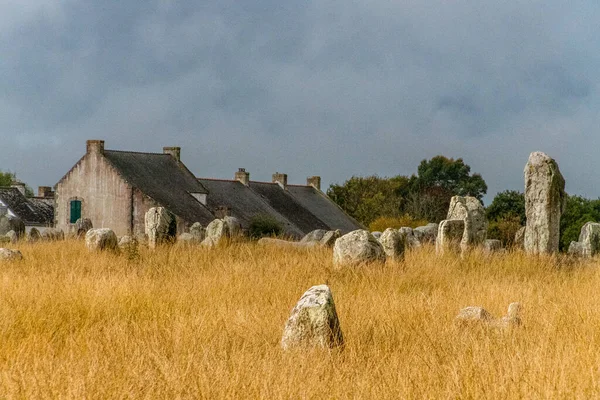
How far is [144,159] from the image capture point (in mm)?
46844

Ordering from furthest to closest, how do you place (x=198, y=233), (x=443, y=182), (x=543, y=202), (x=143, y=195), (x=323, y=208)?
(x=443, y=182)
(x=323, y=208)
(x=143, y=195)
(x=198, y=233)
(x=543, y=202)

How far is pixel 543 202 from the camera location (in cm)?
1977

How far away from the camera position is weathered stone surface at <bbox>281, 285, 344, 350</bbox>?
26.9ft

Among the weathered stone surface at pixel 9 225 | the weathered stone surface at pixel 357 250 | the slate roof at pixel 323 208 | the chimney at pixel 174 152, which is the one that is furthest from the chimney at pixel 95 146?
the weathered stone surface at pixel 357 250

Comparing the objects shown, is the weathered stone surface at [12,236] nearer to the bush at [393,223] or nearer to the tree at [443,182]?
the bush at [393,223]

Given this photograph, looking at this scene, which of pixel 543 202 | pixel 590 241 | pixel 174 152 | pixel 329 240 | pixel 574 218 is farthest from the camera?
pixel 174 152

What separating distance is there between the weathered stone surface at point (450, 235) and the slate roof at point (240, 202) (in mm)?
27870

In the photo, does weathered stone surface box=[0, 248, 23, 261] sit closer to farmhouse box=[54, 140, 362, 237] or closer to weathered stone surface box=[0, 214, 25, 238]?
weathered stone surface box=[0, 214, 25, 238]

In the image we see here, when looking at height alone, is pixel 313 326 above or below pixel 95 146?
below

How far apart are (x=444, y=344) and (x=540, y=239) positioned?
12.1 meters

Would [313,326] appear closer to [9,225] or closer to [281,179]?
[9,225]

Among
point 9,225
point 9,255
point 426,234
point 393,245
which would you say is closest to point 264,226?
point 9,225

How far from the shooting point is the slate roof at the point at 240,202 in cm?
4856

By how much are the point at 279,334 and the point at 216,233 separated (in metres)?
14.2
